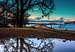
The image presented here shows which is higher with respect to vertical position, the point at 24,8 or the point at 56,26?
the point at 24,8

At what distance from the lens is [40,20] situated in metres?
2.12

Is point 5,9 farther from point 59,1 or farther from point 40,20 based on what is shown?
point 59,1

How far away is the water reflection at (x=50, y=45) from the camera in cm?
210

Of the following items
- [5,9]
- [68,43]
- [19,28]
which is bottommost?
[68,43]

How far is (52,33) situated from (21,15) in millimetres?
329

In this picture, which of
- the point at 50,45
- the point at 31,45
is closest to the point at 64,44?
the point at 50,45

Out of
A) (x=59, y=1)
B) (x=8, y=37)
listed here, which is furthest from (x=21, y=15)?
(x=59, y=1)

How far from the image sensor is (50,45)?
2.16 meters

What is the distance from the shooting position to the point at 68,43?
2111mm

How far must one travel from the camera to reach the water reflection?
210 cm

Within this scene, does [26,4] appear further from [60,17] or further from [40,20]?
[60,17]

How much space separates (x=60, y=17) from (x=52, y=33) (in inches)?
6.2

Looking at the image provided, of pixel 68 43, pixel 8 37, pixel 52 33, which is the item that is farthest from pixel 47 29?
pixel 8 37

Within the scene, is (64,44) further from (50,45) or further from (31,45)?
(31,45)
